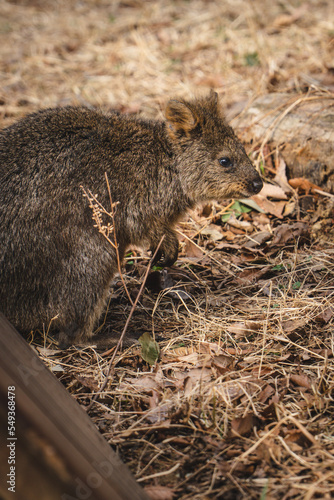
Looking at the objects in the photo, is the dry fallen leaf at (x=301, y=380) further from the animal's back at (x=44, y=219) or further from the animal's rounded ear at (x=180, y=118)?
the animal's rounded ear at (x=180, y=118)

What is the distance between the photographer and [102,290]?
3547mm

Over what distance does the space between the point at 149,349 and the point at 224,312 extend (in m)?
0.71

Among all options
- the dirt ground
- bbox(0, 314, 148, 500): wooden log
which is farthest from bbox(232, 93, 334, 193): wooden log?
bbox(0, 314, 148, 500): wooden log

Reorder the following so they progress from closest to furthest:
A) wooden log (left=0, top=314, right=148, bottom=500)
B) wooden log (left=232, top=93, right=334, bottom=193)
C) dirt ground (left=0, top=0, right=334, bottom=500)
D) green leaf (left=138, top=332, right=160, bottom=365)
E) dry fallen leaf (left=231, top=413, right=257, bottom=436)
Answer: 1. wooden log (left=0, top=314, right=148, bottom=500)
2. dirt ground (left=0, top=0, right=334, bottom=500)
3. dry fallen leaf (left=231, top=413, right=257, bottom=436)
4. green leaf (left=138, top=332, right=160, bottom=365)
5. wooden log (left=232, top=93, right=334, bottom=193)

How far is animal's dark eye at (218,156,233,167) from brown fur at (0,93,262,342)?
2cm

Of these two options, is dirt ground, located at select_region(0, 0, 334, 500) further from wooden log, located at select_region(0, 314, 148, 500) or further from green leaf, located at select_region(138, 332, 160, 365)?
wooden log, located at select_region(0, 314, 148, 500)

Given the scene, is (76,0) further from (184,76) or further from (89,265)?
(89,265)

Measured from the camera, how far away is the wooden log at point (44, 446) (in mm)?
Answer: 1817

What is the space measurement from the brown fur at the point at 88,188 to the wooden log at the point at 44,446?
126 cm

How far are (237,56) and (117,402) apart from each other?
6.29 meters

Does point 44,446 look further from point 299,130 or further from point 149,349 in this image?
point 299,130

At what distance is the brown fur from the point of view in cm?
326

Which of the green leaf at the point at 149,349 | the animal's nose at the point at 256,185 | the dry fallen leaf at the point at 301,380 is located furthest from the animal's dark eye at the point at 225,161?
the dry fallen leaf at the point at 301,380

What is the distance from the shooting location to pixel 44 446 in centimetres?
184
